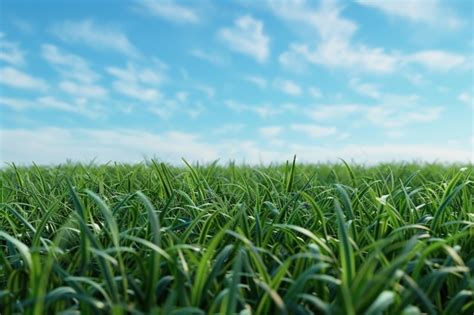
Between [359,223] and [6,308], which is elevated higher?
[359,223]

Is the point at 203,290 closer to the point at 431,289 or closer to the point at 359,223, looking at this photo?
the point at 431,289

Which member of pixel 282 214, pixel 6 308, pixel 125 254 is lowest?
pixel 6 308

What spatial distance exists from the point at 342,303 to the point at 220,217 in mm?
895

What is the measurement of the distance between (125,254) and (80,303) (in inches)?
11.4

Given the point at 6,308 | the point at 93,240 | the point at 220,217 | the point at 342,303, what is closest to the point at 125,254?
the point at 93,240

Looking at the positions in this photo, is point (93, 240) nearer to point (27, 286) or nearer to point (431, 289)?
point (27, 286)

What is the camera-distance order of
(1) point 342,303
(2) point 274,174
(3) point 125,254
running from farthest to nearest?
(2) point 274,174
(3) point 125,254
(1) point 342,303

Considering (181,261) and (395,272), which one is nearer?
(395,272)

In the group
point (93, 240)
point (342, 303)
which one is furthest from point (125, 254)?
point (342, 303)

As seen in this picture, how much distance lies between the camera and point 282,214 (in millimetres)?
1760

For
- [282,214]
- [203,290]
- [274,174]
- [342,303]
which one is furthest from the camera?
[274,174]

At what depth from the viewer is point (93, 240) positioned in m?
1.29

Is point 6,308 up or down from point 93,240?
down

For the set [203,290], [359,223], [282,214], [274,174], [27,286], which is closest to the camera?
[203,290]
